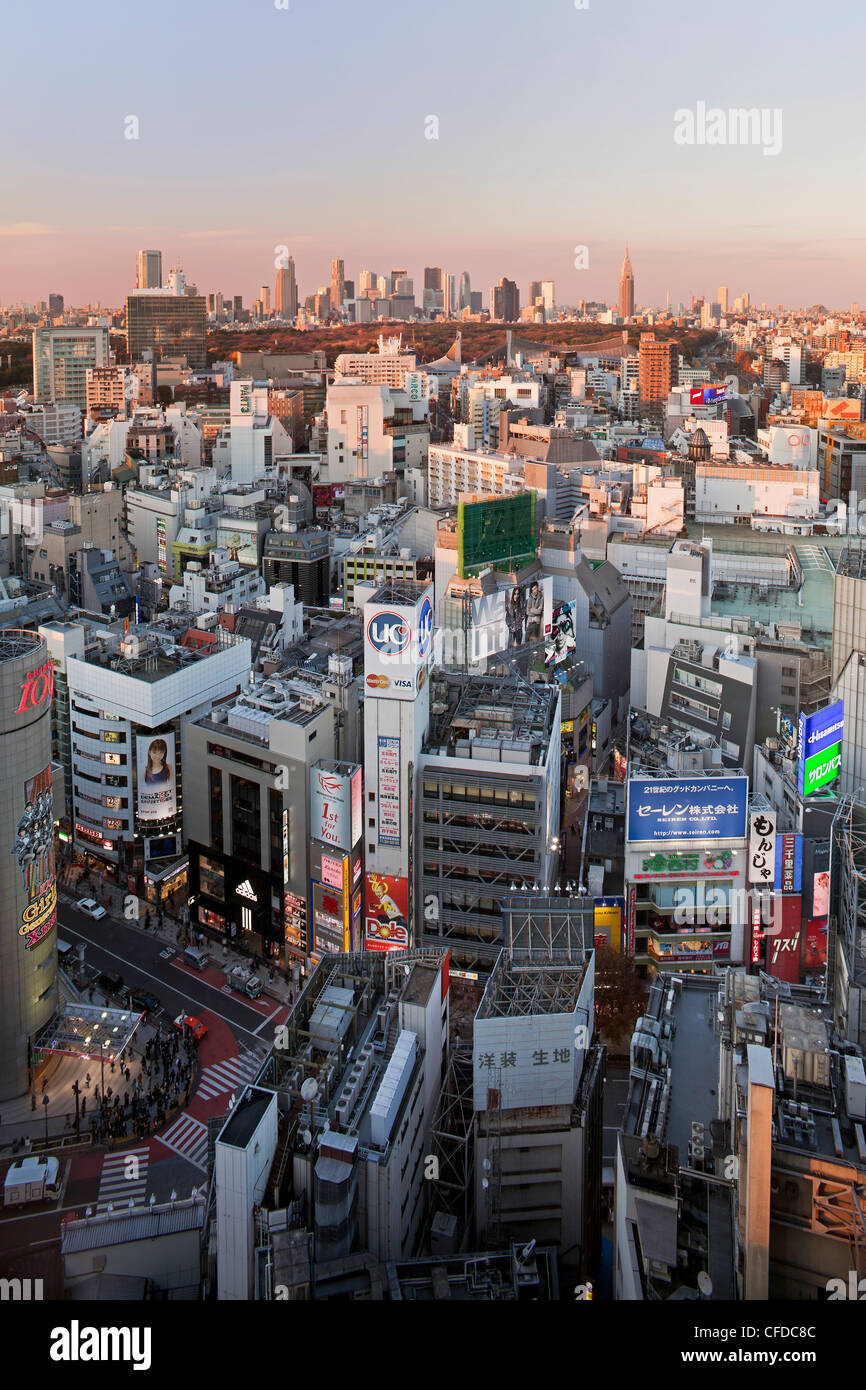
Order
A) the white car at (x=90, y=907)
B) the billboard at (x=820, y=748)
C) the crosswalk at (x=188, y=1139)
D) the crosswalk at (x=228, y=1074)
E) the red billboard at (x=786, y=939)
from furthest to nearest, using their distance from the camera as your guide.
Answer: the white car at (x=90, y=907) → the red billboard at (x=786, y=939) → the billboard at (x=820, y=748) → the crosswalk at (x=228, y=1074) → the crosswalk at (x=188, y=1139)

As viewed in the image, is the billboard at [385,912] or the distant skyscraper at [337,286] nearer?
the billboard at [385,912]

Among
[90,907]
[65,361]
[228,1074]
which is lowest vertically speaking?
[228,1074]

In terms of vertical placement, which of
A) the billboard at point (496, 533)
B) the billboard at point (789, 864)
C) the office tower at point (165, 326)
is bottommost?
the billboard at point (789, 864)

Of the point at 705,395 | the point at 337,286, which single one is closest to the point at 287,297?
the point at 337,286

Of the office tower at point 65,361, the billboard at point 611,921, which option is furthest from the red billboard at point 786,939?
the office tower at point 65,361

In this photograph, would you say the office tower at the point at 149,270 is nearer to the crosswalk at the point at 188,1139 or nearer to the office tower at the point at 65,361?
the office tower at the point at 65,361

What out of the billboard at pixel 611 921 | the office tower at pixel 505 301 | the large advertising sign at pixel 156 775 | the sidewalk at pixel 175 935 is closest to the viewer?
the billboard at pixel 611 921

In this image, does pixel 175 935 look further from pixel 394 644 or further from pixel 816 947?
pixel 816 947

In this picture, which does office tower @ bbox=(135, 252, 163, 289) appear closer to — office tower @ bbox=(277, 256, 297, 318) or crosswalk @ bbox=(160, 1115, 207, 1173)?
office tower @ bbox=(277, 256, 297, 318)
